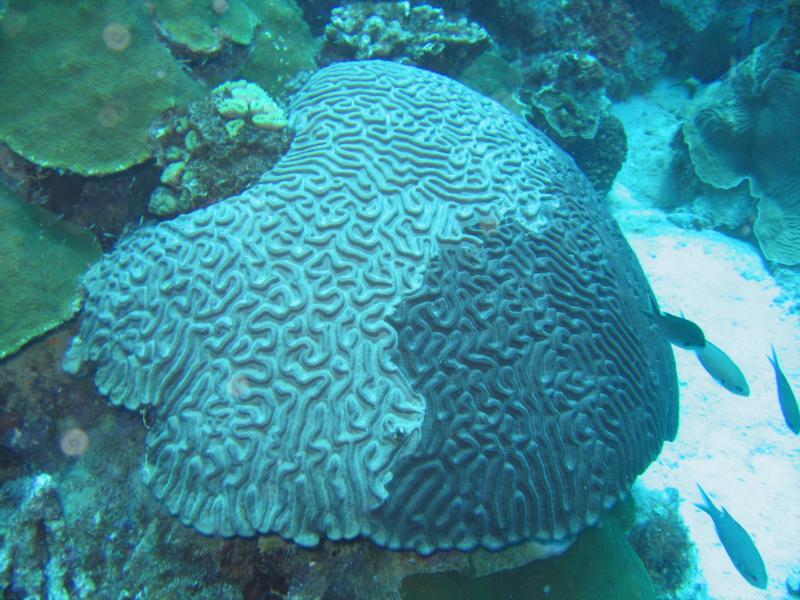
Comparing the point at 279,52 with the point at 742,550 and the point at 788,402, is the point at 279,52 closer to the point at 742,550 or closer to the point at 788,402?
the point at 788,402

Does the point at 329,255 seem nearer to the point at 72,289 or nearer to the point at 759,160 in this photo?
the point at 72,289

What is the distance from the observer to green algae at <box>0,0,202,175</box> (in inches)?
133

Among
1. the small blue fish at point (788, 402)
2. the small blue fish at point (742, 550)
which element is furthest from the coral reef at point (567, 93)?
the small blue fish at point (742, 550)

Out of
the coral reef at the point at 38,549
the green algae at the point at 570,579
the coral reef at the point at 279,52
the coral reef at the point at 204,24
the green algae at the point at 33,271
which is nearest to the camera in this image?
the coral reef at the point at 38,549

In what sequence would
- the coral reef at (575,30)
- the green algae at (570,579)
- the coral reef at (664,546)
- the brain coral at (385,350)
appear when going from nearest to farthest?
1. the brain coral at (385,350)
2. the green algae at (570,579)
3. the coral reef at (664,546)
4. the coral reef at (575,30)

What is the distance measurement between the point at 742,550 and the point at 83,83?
6.37m

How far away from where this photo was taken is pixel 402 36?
585 centimetres

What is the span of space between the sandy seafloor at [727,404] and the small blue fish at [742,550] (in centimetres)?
97

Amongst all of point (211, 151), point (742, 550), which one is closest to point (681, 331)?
point (742, 550)

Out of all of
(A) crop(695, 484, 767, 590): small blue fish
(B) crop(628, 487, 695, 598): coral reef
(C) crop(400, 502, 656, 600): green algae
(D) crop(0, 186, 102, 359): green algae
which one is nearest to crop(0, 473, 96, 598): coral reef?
(D) crop(0, 186, 102, 359): green algae

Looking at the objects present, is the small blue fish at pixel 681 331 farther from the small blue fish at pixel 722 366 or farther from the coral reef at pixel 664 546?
the coral reef at pixel 664 546

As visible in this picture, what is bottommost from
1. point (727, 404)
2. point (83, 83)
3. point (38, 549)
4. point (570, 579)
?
point (38, 549)

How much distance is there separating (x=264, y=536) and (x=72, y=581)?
1061mm

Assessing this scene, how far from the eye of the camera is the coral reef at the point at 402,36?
18.7 feet
